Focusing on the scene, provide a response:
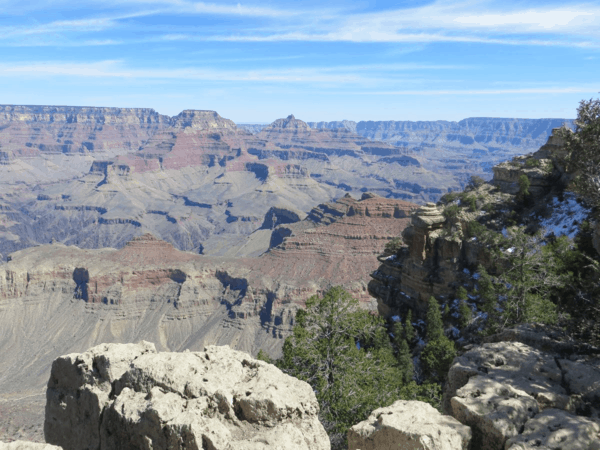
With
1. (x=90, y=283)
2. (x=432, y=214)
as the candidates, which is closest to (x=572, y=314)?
(x=432, y=214)

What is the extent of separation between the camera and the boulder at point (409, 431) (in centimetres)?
1084

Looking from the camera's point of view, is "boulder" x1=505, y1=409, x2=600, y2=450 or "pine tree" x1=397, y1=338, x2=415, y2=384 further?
"pine tree" x1=397, y1=338, x2=415, y2=384

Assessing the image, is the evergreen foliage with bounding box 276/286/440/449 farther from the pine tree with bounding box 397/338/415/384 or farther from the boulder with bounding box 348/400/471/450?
the pine tree with bounding box 397/338/415/384

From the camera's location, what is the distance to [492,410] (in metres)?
11.7

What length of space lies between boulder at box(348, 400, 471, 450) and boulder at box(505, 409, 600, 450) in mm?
1297

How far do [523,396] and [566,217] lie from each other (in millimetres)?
37165

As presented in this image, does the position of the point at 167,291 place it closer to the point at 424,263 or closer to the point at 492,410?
the point at 424,263

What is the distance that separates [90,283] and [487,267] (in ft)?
443

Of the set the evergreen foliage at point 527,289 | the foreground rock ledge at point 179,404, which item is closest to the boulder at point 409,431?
the foreground rock ledge at point 179,404

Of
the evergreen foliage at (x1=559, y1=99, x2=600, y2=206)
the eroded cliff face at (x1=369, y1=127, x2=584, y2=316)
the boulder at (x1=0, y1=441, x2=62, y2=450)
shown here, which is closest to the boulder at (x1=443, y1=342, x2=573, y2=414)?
the evergreen foliage at (x1=559, y1=99, x2=600, y2=206)

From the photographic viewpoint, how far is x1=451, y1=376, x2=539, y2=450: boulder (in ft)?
36.3

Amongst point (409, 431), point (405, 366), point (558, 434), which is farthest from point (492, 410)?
point (405, 366)

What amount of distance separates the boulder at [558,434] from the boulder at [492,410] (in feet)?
1.00

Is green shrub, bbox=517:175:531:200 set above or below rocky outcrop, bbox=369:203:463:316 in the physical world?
above
